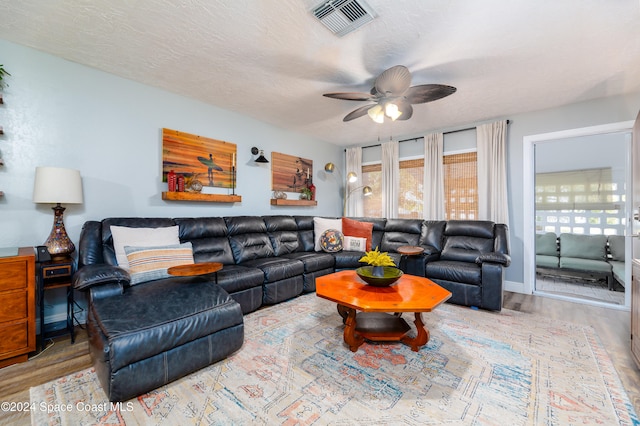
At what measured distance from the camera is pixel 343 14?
1853 millimetres

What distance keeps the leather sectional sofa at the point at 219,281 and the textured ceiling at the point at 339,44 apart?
5.15ft

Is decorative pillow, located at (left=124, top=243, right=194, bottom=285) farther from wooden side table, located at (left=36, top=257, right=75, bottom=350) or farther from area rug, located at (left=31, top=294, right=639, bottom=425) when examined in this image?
area rug, located at (left=31, top=294, right=639, bottom=425)

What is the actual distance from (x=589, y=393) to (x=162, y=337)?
8.58 ft

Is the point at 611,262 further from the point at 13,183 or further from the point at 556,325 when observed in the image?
the point at 13,183

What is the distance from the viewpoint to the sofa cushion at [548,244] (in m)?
4.60

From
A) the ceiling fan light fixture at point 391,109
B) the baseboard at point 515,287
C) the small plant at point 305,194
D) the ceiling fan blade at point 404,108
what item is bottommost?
the baseboard at point 515,287

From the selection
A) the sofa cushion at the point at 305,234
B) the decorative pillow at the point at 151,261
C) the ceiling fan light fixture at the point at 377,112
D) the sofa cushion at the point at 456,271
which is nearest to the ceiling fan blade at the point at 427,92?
the ceiling fan light fixture at the point at 377,112

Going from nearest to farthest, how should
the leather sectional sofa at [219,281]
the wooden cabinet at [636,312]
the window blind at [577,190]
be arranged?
the leather sectional sofa at [219,281]
the wooden cabinet at [636,312]
the window blind at [577,190]

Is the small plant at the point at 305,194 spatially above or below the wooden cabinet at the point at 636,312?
above

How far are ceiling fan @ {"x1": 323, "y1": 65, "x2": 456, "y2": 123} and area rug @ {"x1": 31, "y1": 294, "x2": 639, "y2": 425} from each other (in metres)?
2.13

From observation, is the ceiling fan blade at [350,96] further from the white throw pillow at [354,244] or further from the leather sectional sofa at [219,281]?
the white throw pillow at [354,244]

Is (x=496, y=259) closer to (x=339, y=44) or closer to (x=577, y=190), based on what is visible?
(x=339, y=44)

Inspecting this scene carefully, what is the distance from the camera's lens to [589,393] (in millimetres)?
1607

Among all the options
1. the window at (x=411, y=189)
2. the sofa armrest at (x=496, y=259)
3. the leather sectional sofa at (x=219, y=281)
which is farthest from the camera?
the window at (x=411, y=189)
